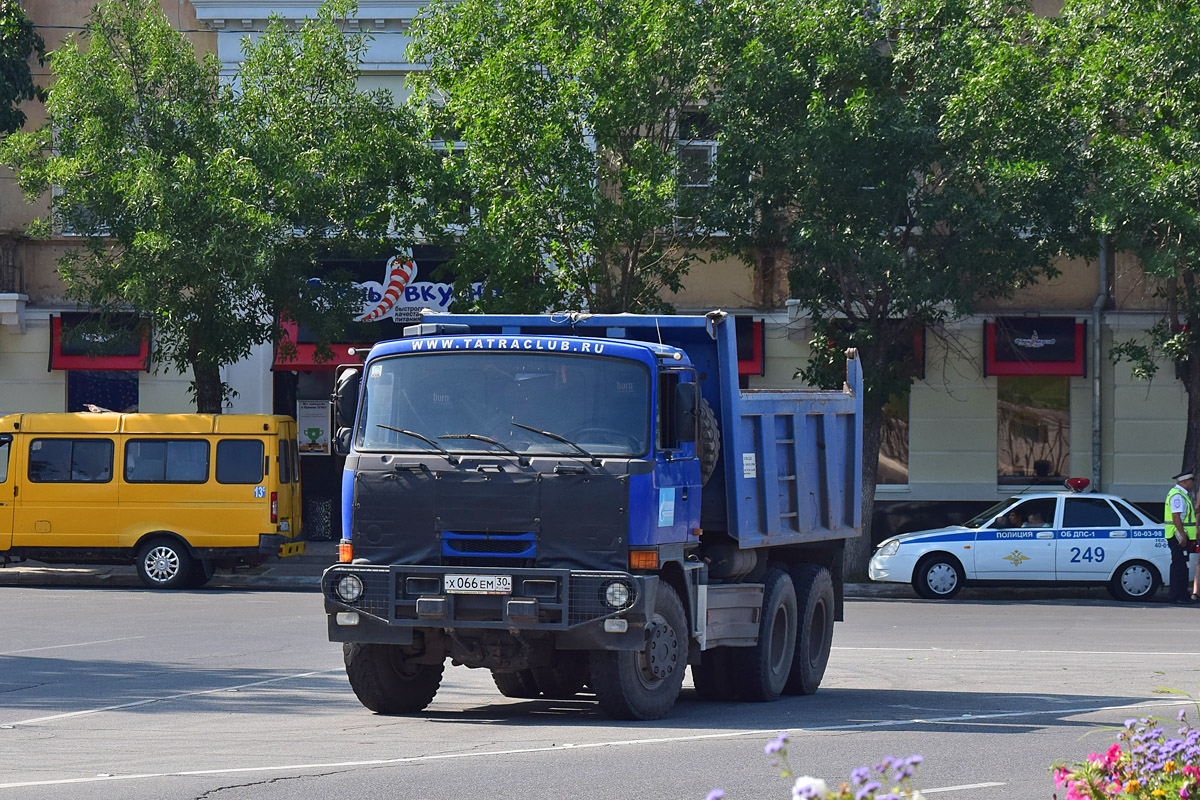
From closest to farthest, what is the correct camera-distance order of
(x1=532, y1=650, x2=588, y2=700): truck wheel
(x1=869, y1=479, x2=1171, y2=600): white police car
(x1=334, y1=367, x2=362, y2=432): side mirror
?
(x1=334, y1=367, x2=362, y2=432): side mirror
(x1=532, y1=650, x2=588, y2=700): truck wheel
(x1=869, y1=479, x2=1171, y2=600): white police car

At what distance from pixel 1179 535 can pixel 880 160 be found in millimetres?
6433

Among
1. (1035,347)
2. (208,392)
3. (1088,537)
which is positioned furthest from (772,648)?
(1035,347)

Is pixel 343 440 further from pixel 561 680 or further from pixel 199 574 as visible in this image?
pixel 199 574

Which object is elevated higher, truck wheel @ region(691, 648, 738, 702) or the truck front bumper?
the truck front bumper

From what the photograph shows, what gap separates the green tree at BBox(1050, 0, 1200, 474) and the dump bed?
10576 millimetres

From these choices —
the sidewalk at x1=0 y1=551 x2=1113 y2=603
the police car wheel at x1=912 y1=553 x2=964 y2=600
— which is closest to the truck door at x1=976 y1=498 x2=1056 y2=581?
the police car wheel at x1=912 y1=553 x2=964 y2=600

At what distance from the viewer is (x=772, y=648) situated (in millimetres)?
11594

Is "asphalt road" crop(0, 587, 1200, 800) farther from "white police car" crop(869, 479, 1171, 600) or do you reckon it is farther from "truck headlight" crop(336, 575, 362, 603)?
"white police car" crop(869, 479, 1171, 600)

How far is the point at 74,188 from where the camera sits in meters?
23.0

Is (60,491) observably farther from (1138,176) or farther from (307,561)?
(1138,176)

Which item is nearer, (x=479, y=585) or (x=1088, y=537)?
(x=479, y=585)

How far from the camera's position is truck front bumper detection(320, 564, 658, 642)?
9344 millimetres

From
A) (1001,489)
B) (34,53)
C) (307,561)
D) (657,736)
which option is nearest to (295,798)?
(657,736)

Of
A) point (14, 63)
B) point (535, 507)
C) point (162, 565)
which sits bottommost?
point (162, 565)
